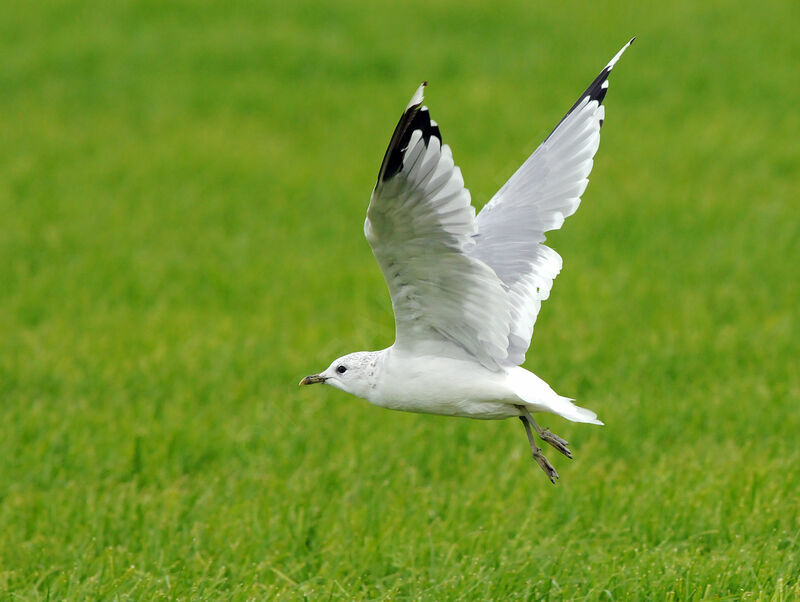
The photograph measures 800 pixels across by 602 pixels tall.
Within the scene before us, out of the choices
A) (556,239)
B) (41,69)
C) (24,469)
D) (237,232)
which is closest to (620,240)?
(556,239)

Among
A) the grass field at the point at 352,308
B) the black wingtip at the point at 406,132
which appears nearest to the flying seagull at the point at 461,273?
the black wingtip at the point at 406,132

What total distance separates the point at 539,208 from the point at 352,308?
4.68 m

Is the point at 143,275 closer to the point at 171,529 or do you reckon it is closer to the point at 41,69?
the point at 171,529

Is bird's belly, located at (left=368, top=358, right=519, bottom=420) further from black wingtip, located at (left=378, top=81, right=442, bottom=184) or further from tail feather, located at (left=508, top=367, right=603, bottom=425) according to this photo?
black wingtip, located at (left=378, top=81, right=442, bottom=184)

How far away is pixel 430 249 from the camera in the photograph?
160 inches

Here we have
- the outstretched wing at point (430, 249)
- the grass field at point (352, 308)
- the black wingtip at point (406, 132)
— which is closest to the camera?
the black wingtip at point (406, 132)

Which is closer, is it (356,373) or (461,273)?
(461,273)

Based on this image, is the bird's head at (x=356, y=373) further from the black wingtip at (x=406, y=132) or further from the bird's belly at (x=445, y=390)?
the black wingtip at (x=406, y=132)

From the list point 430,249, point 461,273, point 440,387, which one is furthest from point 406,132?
point 440,387

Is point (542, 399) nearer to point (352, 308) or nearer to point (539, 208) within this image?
point (539, 208)

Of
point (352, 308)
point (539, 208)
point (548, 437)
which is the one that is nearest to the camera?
point (548, 437)

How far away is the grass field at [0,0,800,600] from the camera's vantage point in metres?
5.35

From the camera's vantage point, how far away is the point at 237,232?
11.7m

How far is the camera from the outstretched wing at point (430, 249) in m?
3.74
